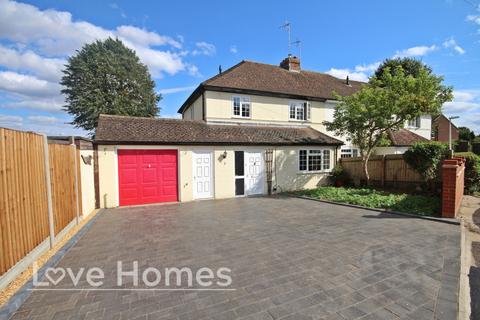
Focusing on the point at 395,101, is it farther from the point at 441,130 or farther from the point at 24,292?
the point at 441,130

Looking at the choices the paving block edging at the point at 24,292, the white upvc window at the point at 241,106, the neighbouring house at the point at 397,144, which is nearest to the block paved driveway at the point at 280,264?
the paving block edging at the point at 24,292

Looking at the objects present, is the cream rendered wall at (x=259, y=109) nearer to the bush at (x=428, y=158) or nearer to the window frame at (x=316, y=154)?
the window frame at (x=316, y=154)

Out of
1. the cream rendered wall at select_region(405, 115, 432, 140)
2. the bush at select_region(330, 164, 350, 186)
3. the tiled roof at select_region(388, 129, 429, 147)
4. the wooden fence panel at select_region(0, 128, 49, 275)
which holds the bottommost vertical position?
the bush at select_region(330, 164, 350, 186)

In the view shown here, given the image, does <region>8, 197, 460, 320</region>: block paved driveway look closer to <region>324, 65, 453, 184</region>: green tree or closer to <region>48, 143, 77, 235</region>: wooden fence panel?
<region>48, 143, 77, 235</region>: wooden fence panel

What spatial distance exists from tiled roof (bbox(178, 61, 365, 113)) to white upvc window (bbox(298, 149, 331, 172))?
3853 mm

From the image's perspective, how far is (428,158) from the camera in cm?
1050

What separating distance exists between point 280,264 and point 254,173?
842cm

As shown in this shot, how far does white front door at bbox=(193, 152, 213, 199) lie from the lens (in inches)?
448

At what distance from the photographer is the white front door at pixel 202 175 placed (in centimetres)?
1138

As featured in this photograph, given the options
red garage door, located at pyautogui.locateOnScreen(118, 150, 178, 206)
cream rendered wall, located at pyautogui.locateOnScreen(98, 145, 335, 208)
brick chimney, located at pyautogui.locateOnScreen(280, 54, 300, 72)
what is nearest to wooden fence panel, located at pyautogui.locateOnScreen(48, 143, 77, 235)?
cream rendered wall, located at pyautogui.locateOnScreen(98, 145, 335, 208)

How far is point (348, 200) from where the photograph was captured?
997 centimetres

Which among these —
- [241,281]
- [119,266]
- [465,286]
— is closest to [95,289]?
[119,266]

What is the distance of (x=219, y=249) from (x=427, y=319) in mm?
3463

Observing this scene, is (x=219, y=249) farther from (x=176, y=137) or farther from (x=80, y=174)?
(x=176, y=137)
